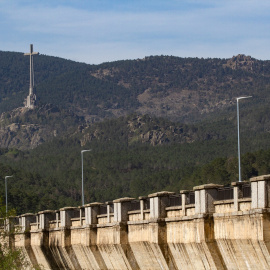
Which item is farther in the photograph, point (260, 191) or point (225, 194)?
point (225, 194)

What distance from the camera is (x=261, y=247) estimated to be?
30.4 meters

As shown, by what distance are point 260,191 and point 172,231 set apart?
29.3 ft

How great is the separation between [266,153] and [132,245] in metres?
149

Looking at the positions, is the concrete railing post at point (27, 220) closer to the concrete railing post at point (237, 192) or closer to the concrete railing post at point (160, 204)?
the concrete railing post at point (160, 204)

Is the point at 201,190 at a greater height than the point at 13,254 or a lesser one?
greater

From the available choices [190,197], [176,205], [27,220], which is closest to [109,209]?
[176,205]

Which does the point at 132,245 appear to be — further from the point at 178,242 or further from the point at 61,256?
the point at 61,256

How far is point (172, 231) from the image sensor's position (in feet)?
127

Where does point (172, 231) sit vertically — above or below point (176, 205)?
below

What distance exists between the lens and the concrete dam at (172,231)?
31.2 meters

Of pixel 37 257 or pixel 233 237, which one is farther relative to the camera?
pixel 37 257

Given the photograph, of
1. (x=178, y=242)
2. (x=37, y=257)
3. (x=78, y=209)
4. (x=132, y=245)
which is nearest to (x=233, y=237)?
(x=178, y=242)

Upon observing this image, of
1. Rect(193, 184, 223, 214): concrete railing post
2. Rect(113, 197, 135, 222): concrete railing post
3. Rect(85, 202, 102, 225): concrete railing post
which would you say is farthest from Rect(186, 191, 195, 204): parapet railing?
Rect(85, 202, 102, 225): concrete railing post

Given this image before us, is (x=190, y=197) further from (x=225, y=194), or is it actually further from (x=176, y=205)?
(x=225, y=194)
